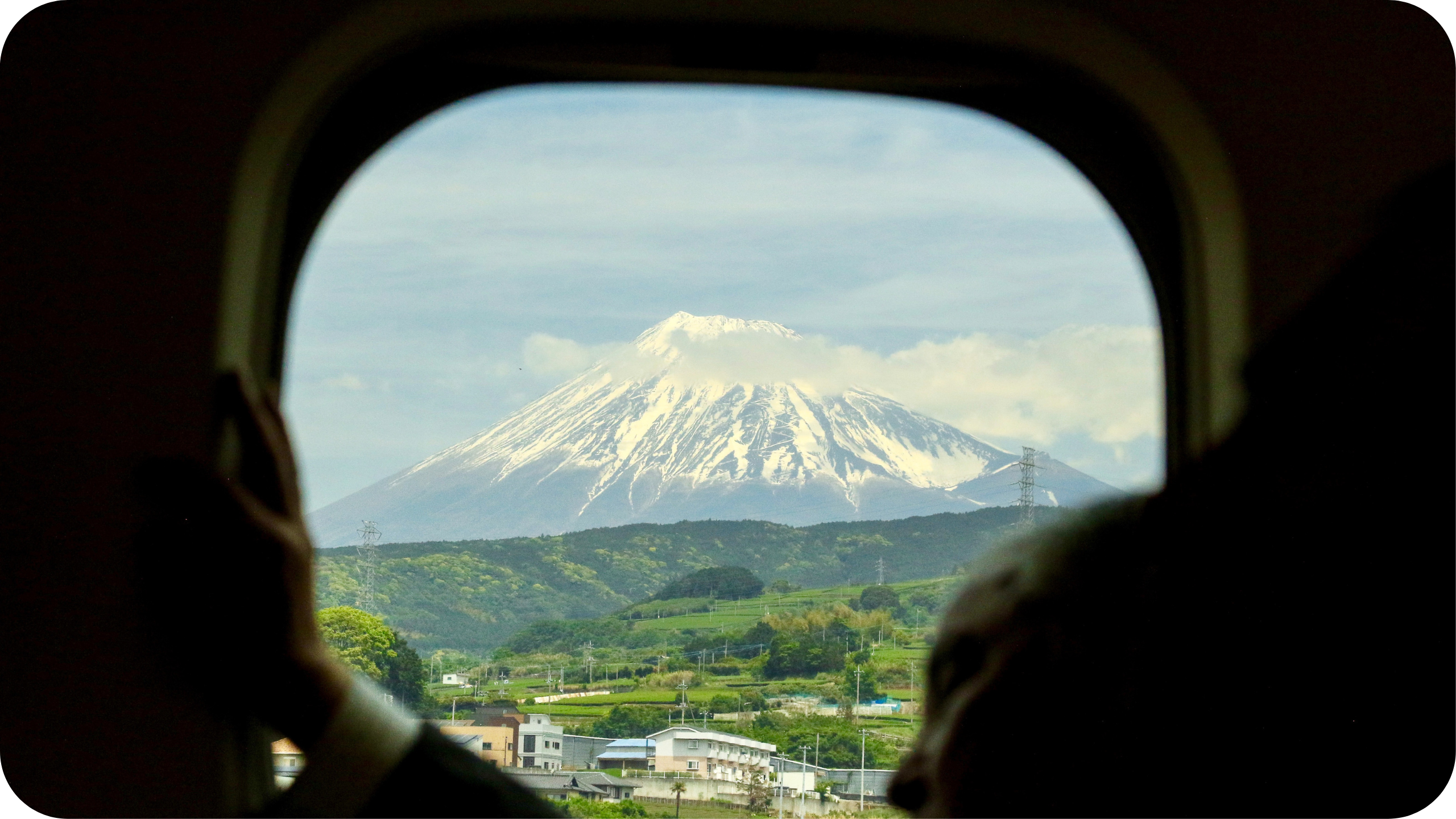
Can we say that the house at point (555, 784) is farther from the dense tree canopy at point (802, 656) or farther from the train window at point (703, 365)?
the dense tree canopy at point (802, 656)

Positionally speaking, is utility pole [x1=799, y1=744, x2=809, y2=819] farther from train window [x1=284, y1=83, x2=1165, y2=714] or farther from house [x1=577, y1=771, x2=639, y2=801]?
house [x1=577, y1=771, x2=639, y2=801]

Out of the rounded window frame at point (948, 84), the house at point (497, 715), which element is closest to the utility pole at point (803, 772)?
the house at point (497, 715)

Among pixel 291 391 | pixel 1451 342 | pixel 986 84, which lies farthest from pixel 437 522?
pixel 1451 342

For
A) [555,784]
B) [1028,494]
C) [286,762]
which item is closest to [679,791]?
[555,784]

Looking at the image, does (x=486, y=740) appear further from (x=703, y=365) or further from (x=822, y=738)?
(x=703, y=365)

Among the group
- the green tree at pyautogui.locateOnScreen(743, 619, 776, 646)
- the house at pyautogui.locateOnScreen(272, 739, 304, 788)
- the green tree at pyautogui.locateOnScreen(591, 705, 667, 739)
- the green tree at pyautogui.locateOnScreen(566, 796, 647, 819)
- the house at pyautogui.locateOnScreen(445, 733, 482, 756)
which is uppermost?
the green tree at pyautogui.locateOnScreen(743, 619, 776, 646)

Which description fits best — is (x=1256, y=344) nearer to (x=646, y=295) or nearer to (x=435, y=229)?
(x=646, y=295)

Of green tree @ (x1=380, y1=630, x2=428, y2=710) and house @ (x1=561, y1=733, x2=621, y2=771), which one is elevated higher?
green tree @ (x1=380, y1=630, x2=428, y2=710)

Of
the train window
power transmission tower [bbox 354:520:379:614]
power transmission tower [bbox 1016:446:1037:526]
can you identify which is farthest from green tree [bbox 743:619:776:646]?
power transmission tower [bbox 354:520:379:614]
